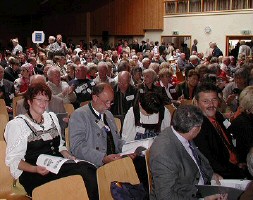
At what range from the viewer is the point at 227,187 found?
9.68 feet

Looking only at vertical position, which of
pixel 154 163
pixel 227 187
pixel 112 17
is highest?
pixel 112 17

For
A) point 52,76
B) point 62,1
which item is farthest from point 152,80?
point 62,1

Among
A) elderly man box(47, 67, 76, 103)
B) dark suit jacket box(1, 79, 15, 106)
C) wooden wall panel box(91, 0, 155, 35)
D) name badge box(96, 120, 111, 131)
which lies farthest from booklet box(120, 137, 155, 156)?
wooden wall panel box(91, 0, 155, 35)

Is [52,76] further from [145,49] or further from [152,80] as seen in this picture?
[145,49]

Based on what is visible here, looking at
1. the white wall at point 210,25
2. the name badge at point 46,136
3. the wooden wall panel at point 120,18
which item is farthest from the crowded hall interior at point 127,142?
the wooden wall panel at point 120,18

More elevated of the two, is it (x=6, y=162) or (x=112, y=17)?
(x=112, y=17)

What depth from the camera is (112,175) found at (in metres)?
2.92

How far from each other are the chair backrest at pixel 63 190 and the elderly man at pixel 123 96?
135 inches

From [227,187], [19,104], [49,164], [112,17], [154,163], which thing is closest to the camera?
[154,163]

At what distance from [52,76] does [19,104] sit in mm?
1740

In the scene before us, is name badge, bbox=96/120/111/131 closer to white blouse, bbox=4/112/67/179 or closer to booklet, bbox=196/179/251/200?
white blouse, bbox=4/112/67/179

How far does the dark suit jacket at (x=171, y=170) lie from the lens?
271cm

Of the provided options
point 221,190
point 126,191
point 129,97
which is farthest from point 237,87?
point 126,191

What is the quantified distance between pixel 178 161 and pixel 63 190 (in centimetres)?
83
